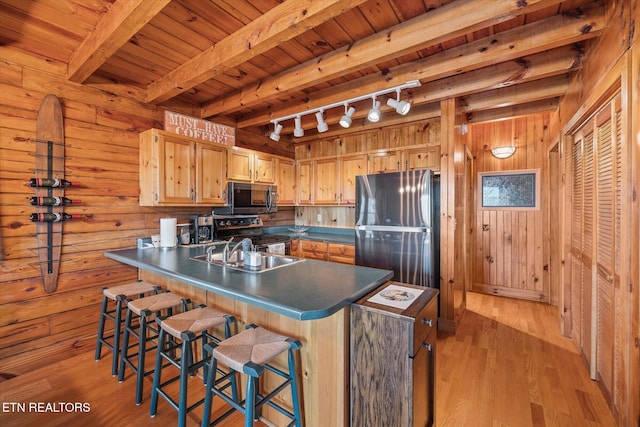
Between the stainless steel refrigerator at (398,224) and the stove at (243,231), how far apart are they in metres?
1.12

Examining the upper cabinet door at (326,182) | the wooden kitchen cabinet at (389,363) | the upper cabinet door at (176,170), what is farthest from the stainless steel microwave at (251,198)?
the wooden kitchen cabinet at (389,363)

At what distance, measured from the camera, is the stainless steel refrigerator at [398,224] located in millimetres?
2930

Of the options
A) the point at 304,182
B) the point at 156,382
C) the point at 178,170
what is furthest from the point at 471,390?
the point at 304,182

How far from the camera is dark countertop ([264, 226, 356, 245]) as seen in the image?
402 centimetres

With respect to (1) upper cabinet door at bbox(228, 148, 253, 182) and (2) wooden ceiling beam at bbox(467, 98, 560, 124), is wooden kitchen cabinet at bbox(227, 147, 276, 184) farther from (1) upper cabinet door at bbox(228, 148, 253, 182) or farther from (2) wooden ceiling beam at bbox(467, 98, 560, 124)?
(2) wooden ceiling beam at bbox(467, 98, 560, 124)

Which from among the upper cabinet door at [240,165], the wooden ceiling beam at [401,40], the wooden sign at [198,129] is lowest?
Result: the upper cabinet door at [240,165]

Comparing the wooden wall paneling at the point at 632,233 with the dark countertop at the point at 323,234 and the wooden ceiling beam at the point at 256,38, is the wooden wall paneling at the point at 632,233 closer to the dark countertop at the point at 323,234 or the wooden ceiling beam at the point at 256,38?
the wooden ceiling beam at the point at 256,38

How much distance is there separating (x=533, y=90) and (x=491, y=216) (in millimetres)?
1999

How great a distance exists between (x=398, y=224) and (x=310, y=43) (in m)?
1.94

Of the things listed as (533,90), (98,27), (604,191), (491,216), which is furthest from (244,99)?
(491,216)

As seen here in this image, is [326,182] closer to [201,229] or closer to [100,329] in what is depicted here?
[201,229]

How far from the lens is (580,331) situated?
99.0 inches

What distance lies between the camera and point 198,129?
339 centimetres

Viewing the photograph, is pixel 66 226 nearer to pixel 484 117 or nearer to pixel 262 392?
pixel 262 392
